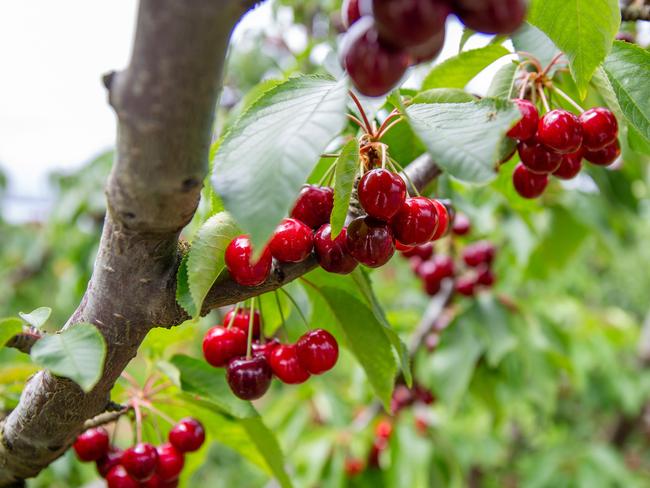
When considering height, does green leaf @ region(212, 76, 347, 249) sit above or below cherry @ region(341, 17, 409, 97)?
below

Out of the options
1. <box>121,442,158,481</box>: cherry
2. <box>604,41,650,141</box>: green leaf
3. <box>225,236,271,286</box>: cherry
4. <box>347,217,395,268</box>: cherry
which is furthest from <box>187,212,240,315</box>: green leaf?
<box>604,41,650,141</box>: green leaf

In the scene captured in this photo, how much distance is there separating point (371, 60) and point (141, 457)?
585 millimetres

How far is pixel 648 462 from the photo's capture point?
4203 millimetres

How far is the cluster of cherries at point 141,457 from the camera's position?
783 mm

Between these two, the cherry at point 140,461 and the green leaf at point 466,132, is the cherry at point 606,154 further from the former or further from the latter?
the cherry at point 140,461

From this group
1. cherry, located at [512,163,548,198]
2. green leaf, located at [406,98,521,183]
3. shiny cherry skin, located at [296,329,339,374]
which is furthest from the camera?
cherry, located at [512,163,548,198]

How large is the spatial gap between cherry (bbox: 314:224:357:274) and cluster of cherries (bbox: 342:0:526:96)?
0.19m

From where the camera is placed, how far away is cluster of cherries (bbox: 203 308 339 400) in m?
0.72

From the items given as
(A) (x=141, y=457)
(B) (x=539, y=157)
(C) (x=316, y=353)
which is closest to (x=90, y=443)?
(A) (x=141, y=457)

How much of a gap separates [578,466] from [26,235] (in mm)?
2946

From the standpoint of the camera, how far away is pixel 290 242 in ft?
1.89

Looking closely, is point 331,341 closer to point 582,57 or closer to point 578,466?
point 582,57

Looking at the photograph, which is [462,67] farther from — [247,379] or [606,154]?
[247,379]

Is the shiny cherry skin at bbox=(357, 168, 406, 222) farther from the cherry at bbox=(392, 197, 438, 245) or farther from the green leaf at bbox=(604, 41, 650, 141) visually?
the green leaf at bbox=(604, 41, 650, 141)
